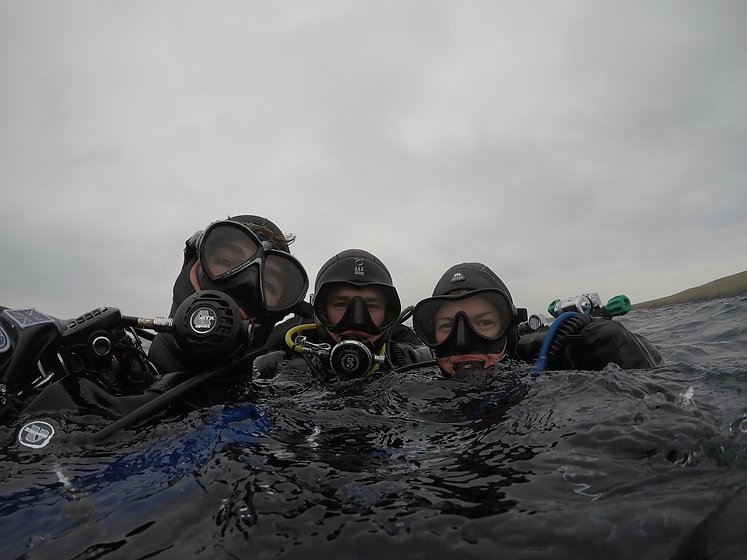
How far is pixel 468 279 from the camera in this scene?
12.6 ft

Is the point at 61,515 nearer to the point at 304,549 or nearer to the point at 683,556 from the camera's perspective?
the point at 304,549

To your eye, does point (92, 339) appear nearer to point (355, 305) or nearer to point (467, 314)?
point (355, 305)

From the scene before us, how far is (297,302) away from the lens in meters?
2.95

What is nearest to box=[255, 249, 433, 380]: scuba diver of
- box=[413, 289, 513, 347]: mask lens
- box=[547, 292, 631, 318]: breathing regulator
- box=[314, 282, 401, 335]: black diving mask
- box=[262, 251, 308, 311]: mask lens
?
box=[314, 282, 401, 335]: black diving mask

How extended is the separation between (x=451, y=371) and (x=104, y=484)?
106 inches

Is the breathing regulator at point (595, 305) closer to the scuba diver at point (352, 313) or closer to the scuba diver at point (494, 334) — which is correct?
the scuba diver at point (494, 334)

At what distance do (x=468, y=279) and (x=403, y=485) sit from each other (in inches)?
103

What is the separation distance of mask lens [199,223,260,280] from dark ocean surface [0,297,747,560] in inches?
37.2

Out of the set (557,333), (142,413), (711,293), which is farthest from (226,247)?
(711,293)

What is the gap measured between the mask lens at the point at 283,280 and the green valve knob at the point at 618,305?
13.5ft

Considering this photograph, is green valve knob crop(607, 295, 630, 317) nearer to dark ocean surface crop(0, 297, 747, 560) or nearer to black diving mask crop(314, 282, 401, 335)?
black diving mask crop(314, 282, 401, 335)

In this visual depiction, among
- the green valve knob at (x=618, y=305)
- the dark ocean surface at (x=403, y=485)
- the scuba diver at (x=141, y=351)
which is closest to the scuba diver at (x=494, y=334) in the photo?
the dark ocean surface at (x=403, y=485)

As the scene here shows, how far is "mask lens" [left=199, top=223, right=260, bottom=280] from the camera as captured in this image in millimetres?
2709

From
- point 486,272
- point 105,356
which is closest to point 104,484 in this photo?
point 105,356
